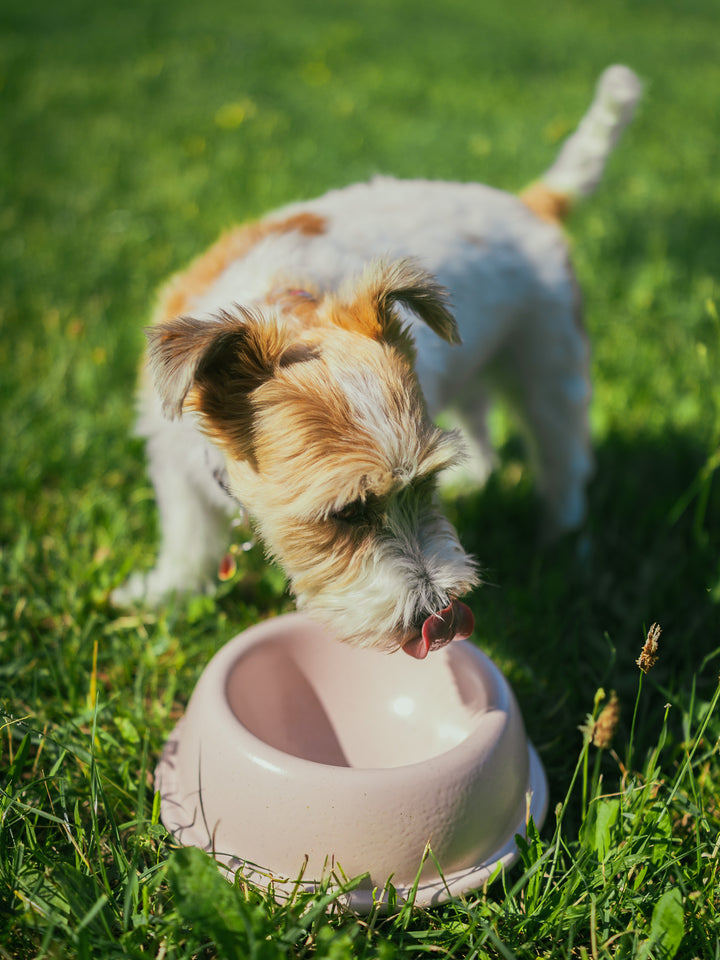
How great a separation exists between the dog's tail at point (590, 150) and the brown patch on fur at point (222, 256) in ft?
4.13

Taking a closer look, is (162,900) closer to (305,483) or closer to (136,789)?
(136,789)

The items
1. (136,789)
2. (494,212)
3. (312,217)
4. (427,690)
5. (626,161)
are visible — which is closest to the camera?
(136,789)

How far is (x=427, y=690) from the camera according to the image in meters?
2.69

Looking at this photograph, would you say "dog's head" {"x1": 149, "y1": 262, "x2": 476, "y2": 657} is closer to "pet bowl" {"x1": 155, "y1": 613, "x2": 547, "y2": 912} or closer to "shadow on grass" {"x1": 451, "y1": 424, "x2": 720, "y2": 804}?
"pet bowl" {"x1": 155, "y1": 613, "x2": 547, "y2": 912}

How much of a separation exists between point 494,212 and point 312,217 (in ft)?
2.80

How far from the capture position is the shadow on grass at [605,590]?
9.48 feet

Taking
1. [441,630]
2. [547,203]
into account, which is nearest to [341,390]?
[441,630]

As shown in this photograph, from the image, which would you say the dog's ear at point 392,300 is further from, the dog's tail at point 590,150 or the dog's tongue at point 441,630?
the dog's tail at point 590,150

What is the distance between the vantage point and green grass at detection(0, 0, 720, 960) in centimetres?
200

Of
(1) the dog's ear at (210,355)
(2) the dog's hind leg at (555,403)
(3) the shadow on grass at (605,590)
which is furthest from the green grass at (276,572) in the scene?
(1) the dog's ear at (210,355)

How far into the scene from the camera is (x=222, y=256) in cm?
307

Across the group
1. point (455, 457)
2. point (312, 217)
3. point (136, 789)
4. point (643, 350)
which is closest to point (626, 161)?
point (643, 350)

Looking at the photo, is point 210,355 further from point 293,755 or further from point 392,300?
point 293,755

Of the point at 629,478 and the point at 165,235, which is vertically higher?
the point at 165,235
